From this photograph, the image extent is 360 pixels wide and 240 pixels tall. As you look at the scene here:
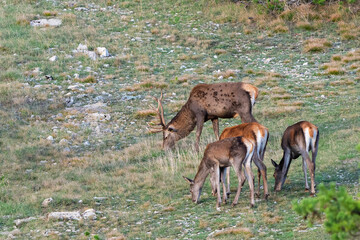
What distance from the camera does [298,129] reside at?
10305 mm

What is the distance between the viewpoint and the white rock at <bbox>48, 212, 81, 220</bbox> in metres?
9.91

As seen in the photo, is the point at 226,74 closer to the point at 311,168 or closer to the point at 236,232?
the point at 311,168

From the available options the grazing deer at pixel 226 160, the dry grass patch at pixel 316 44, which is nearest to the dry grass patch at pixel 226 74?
the dry grass patch at pixel 316 44

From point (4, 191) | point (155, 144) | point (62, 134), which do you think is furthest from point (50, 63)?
point (4, 191)

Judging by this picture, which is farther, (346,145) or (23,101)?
(23,101)

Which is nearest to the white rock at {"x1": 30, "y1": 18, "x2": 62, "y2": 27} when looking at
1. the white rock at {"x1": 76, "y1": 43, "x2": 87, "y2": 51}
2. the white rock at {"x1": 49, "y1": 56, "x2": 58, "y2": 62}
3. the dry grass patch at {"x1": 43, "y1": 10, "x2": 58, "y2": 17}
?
the dry grass patch at {"x1": 43, "y1": 10, "x2": 58, "y2": 17}

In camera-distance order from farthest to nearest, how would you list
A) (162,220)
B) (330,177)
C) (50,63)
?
(50,63), (330,177), (162,220)

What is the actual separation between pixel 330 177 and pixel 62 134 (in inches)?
316

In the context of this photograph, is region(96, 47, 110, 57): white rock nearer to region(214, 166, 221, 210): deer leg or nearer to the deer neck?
the deer neck

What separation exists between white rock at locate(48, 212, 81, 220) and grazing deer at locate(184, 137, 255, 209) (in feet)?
7.20

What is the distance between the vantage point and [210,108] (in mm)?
13945

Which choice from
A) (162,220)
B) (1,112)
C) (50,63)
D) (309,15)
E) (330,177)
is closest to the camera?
(162,220)

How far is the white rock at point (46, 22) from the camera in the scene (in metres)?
24.8

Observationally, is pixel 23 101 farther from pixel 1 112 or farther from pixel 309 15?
pixel 309 15
